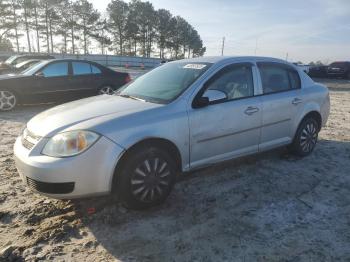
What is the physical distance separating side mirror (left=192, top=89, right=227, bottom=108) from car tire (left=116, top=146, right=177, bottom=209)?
71 cm

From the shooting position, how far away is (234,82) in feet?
15.6

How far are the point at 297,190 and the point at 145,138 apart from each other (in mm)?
2158

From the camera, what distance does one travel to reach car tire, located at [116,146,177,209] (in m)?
3.64

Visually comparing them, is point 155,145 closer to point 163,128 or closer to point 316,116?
point 163,128

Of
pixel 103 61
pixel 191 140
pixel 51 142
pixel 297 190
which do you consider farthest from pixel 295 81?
pixel 103 61

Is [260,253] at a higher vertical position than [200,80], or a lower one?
lower

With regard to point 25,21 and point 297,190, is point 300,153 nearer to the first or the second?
point 297,190

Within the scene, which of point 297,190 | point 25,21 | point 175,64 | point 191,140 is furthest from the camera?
point 25,21

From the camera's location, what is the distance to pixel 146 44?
7088 cm

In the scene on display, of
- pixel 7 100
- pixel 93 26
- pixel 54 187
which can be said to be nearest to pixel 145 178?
pixel 54 187

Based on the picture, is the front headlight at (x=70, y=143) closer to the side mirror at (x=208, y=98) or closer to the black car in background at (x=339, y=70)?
the side mirror at (x=208, y=98)

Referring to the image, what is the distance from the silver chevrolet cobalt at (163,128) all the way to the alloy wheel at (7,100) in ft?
18.9

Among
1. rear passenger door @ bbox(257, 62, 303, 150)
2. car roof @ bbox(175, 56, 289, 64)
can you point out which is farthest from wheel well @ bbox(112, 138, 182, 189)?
rear passenger door @ bbox(257, 62, 303, 150)

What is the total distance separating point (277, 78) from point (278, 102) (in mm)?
425
